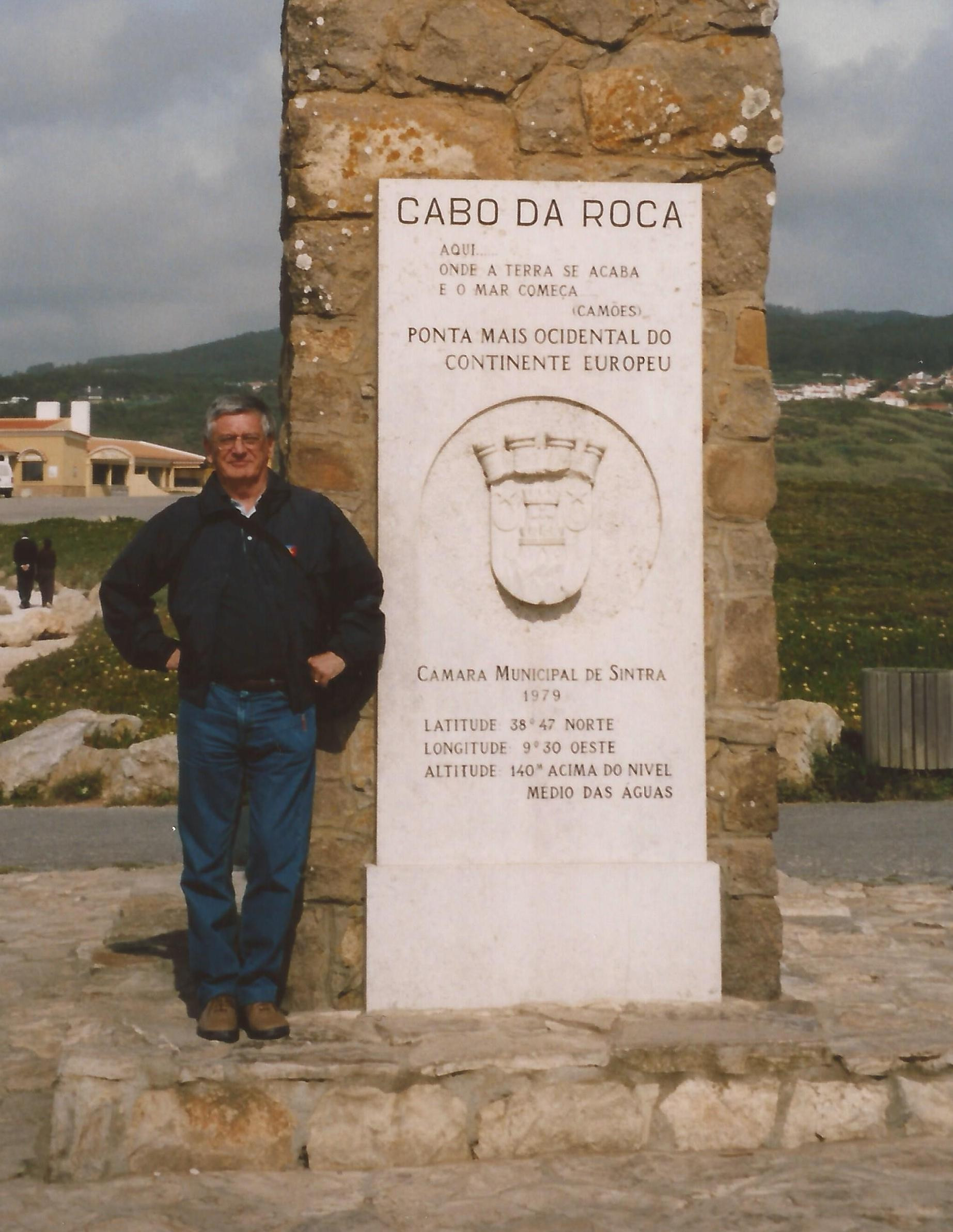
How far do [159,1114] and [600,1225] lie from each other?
1.21 metres

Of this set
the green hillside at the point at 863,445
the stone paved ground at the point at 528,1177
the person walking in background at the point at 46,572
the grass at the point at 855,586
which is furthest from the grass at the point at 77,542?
the green hillside at the point at 863,445

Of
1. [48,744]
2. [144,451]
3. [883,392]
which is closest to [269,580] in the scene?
[48,744]

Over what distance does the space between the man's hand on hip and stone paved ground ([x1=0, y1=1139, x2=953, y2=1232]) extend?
A: 4.41 ft

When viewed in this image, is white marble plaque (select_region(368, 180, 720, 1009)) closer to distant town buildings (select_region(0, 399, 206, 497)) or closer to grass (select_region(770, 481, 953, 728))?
grass (select_region(770, 481, 953, 728))

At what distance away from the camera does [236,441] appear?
4531 mm

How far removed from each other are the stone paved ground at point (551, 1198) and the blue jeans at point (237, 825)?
25.2 inches

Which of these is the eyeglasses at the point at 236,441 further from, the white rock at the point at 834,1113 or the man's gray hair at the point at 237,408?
the white rock at the point at 834,1113

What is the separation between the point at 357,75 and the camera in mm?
4766

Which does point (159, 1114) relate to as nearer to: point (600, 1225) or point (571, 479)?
point (600, 1225)

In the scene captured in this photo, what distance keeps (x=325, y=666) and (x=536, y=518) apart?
782 millimetres

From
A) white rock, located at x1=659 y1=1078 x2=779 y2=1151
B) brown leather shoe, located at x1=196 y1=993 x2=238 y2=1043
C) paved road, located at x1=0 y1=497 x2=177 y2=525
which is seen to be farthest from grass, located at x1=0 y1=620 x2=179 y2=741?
paved road, located at x1=0 y1=497 x2=177 y2=525

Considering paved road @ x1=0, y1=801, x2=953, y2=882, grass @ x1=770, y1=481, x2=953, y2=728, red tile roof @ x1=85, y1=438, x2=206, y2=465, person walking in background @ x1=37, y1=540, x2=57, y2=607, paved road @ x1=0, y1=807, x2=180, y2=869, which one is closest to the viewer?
paved road @ x1=0, y1=801, x2=953, y2=882

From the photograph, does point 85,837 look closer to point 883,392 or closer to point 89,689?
point 89,689

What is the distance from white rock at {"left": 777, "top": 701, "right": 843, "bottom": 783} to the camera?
440 inches
